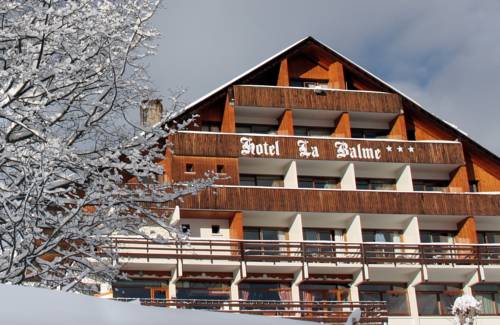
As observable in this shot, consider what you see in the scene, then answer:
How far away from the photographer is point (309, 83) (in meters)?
35.7

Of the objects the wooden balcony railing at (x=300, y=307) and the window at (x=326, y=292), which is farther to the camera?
the window at (x=326, y=292)

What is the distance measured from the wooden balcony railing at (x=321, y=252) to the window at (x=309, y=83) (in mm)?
7706

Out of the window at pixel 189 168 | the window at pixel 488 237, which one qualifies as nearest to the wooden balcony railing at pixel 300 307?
the window at pixel 189 168

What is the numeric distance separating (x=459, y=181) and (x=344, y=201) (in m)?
5.71

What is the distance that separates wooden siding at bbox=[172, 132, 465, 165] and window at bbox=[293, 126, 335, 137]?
1655mm

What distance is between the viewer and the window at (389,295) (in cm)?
3238

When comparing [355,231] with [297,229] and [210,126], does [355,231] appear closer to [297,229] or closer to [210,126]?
[297,229]

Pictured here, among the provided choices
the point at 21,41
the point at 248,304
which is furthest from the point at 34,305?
the point at 248,304

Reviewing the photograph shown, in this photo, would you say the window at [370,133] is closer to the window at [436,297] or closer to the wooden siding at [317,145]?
the wooden siding at [317,145]

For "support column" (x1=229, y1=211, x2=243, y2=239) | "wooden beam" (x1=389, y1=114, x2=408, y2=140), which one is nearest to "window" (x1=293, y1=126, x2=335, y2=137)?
"wooden beam" (x1=389, y1=114, x2=408, y2=140)

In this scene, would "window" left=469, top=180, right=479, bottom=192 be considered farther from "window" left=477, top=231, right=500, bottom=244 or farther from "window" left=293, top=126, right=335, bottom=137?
"window" left=293, top=126, right=335, bottom=137

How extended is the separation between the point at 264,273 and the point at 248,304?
17.5 ft

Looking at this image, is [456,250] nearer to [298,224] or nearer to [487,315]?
[487,315]

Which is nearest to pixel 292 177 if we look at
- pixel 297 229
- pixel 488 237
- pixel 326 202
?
pixel 326 202
